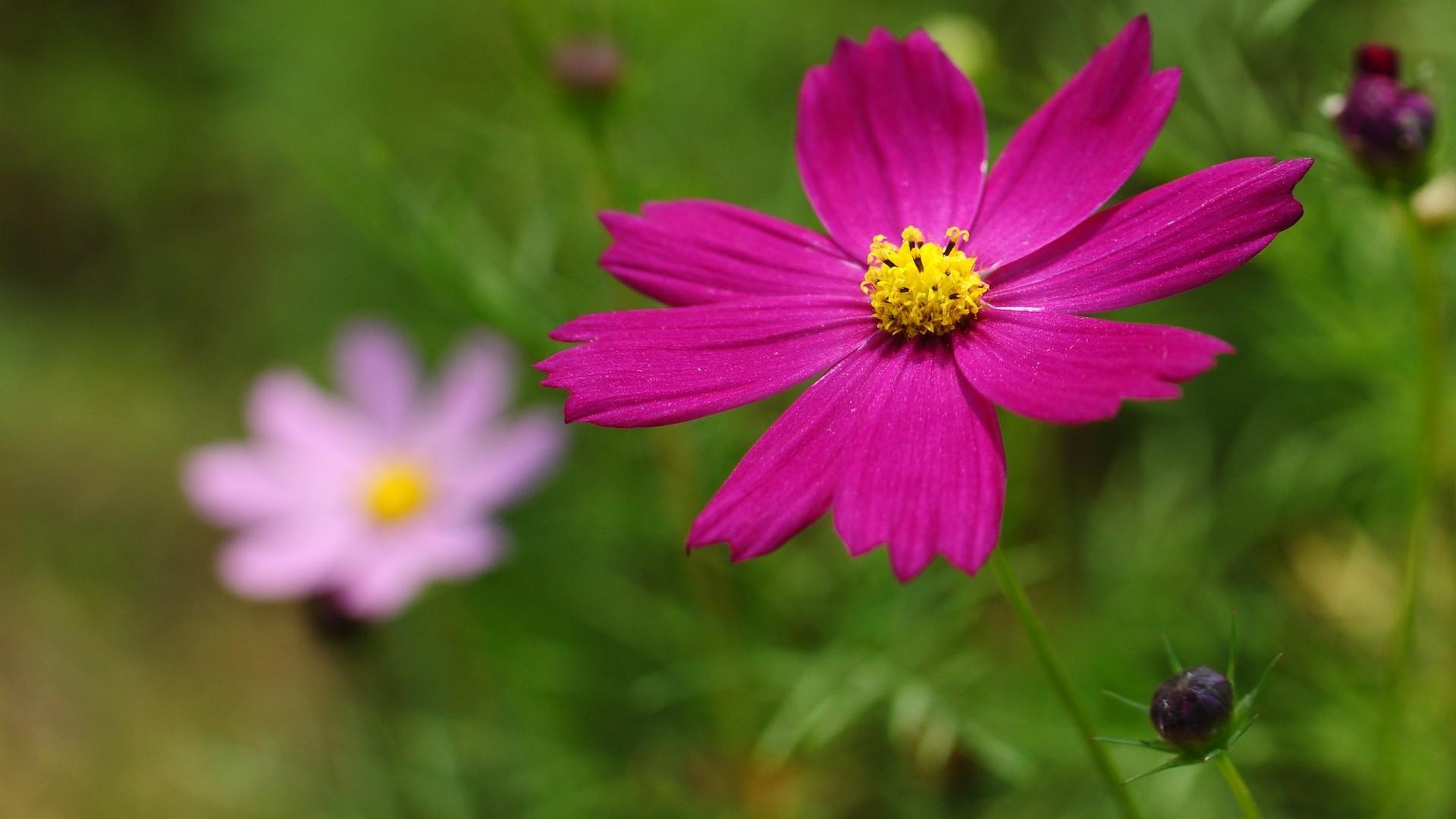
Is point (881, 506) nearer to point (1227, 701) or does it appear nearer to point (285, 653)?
point (1227, 701)

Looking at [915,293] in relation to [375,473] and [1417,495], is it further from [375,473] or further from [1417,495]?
[375,473]

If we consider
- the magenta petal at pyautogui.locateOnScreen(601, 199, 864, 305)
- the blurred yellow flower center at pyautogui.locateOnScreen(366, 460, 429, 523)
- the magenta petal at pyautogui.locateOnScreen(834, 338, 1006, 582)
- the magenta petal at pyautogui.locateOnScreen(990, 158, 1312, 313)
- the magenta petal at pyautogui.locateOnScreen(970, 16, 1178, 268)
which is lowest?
the magenta petal at pyautogui.locateOnScreen(834, 338, 1006, 582)

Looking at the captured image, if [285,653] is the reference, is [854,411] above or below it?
below

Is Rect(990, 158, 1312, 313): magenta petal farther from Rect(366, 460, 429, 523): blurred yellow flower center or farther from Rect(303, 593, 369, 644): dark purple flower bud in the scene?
Rect(366, 460, 429, 523): blurred yellow flower center

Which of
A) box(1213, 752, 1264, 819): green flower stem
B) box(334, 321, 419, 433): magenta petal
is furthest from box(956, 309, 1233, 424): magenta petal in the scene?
box(334, 321, 419, 433): magenta petal

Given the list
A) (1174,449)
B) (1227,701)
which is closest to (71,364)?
(1174,449)

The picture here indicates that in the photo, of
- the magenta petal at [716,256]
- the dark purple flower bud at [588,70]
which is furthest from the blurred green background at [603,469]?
the magenta petal at [716,256]

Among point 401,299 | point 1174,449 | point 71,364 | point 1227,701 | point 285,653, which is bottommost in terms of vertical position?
point 1227,701

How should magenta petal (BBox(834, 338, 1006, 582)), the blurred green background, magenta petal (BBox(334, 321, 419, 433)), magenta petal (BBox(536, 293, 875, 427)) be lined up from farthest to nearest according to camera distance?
magenta petal (BBox(334, 321, 419, 433)) → the blurred green background → magenta petal (BBox(536, 293, 875, 427)) → magenta petal (BBox(834, 338, 1006, 582))
